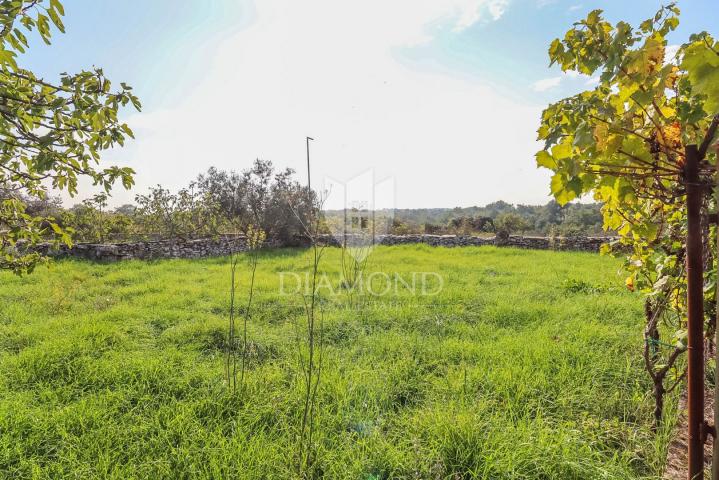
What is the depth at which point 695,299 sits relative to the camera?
116 centimetres

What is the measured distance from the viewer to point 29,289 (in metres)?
5.66

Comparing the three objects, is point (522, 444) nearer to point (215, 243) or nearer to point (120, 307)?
point (120, 307)

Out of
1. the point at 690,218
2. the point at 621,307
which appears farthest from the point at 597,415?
the point at 621,307

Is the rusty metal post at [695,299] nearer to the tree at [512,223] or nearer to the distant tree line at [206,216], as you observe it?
the distant tree line at [206,216]

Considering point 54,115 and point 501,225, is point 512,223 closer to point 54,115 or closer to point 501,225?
point 501,225

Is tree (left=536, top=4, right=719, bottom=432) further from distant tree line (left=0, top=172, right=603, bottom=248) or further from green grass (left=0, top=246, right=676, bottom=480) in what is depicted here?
distant tree line (left=0, top=172, right=603, bottom=248)

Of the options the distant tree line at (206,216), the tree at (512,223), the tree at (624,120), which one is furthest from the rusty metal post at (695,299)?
the tree at (512,223)

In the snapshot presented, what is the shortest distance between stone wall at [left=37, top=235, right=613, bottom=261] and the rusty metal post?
5.49 m

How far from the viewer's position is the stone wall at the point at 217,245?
29.4ft

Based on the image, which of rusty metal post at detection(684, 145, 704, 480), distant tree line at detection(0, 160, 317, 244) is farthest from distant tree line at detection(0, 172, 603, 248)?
rusty metal post at detection(684, 145, 704, 480)

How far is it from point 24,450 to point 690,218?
3333 mm

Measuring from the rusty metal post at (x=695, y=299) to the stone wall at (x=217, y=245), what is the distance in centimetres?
549

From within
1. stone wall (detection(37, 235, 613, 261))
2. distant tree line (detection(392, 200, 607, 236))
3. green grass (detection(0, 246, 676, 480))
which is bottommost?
green grass (detection(0, 246, 676, 480))

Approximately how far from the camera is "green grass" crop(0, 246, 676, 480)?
1.88 m
